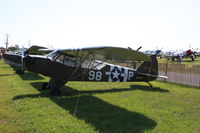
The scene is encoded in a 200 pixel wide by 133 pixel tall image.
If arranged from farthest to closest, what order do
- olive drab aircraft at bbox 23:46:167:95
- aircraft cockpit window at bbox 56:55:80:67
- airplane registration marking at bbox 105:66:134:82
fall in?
airplane registration marking at bbox 105:66:134:82
aircraft cockpit window at bbox 56:55:80:67
olive drab aircraft at bbox 23:46:167:95

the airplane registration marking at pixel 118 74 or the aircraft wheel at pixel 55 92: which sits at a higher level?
the airplane registration marking at pixel 118 74

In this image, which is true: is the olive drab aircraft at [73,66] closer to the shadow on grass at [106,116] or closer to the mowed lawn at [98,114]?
the mowed lawn at [98,114]

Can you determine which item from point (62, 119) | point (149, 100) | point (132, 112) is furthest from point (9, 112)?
point (149, 100)

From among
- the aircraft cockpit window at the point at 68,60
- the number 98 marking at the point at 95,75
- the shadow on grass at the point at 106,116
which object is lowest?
the shadow on grass at the point at 106,116

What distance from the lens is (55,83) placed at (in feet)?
30.1

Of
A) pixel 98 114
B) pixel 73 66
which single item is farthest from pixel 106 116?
pixel 73 66

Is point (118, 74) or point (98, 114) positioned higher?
point (118, 74)

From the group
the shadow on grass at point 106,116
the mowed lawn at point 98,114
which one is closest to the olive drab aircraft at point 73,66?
the mowed lawn at point 98,114

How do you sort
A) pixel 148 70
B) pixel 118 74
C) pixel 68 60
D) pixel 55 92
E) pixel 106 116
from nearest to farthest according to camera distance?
1. pixel 106 116
2. pixel 55 92
3. pixel 68 60
4. pixel 118 74
5. pixel 148 70

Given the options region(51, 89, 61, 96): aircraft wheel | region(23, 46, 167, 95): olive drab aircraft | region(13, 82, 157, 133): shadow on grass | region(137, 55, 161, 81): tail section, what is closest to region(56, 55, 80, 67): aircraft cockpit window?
region(23, 46, 167, 95): olive drab aircraft

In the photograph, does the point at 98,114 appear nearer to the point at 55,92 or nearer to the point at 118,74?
the point at 55,92

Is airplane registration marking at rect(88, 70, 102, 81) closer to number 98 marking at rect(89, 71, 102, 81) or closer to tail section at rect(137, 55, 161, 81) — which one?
number 98 marking at rect(89, 71, 102, 81)

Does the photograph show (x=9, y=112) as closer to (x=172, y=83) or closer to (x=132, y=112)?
(x=132, y=112)

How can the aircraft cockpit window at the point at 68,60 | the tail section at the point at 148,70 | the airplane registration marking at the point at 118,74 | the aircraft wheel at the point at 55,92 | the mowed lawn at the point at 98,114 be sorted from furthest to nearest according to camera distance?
the tail section at the point at 148,70, the airplane registration marking at the point at 118,74, the aircraft cockpit window at the point at 68,60, the aircraft wheel at the point at 55,92, the mowed lawn at the point at 98,114
